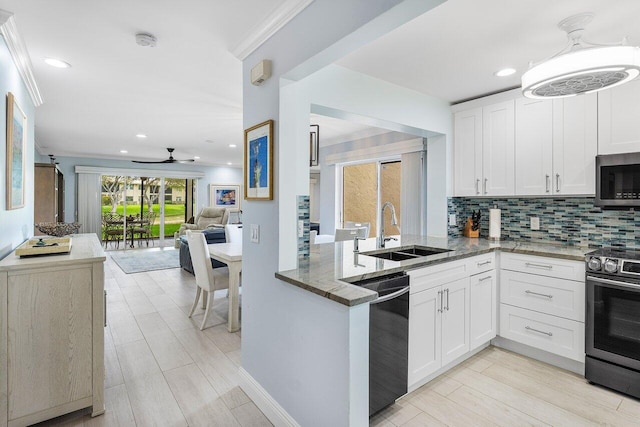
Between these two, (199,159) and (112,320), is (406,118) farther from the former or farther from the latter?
(199,159)

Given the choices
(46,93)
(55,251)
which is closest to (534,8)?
(55,251)

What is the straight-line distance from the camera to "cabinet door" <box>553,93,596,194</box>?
8.39ft

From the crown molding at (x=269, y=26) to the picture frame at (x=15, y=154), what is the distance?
1489 millimetres

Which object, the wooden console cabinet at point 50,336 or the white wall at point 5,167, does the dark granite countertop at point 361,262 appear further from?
the white wall at point 5,167

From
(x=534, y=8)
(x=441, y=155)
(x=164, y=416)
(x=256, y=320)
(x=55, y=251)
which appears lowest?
(x=164, y=416)

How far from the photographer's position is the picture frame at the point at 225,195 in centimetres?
978

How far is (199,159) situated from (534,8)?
8123 mm

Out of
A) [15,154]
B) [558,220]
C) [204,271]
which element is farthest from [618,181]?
[15,154]

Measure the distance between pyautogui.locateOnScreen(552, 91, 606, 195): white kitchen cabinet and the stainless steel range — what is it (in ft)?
2.11

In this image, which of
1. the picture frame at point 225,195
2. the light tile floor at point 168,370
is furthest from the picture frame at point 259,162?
the picture frame at point 225,195

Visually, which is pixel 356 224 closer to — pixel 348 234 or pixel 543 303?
pixel 348 234

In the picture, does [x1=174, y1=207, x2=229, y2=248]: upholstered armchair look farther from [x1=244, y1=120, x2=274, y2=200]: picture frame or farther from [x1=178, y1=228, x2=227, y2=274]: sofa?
[x1=244, y1=120, x2=274, y2=200]: picture frame

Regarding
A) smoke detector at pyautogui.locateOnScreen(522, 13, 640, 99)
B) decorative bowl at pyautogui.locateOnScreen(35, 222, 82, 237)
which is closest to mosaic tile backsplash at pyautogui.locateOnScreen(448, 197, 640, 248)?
smoke detector at pyautogui.locateOnScreen(522, 13, 640, 99)

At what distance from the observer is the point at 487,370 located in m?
2.48
